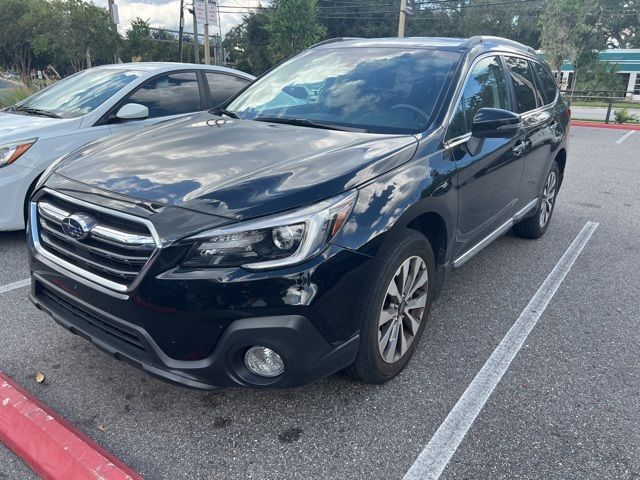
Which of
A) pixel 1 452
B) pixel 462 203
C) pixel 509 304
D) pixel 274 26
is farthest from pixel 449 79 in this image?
pixel 274 26

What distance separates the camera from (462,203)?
3.13 metres

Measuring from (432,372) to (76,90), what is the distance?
4708mm

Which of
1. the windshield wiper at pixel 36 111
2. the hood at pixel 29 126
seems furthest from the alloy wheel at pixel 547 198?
the windshield wiper at pixel 36 111

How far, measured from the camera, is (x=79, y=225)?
2.28 m

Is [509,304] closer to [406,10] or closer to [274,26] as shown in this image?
[406,10]

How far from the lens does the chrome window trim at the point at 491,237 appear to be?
3.39m

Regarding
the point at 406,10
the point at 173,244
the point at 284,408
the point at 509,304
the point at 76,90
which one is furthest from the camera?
the point at 406,10

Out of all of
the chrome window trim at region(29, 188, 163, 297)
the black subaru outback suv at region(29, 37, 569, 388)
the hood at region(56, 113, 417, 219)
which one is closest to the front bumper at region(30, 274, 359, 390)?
the black subaru outback suv at region(29, 37, 569, 388)

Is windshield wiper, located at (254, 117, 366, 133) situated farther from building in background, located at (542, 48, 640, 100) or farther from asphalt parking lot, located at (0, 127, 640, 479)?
building in background, located at (542, 48, 640, 100)

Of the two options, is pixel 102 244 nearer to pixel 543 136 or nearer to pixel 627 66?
pixel 543 136

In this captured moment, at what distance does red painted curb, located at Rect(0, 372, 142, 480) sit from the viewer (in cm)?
209

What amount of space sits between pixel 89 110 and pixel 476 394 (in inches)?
171

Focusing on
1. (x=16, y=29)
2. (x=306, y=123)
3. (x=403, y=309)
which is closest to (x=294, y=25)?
(x=16, y=29)

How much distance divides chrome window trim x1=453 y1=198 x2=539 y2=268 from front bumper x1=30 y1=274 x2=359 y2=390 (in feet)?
4.34
